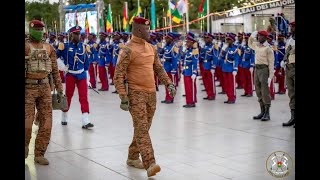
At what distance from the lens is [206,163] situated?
7.20m

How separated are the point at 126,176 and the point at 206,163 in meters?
1.21

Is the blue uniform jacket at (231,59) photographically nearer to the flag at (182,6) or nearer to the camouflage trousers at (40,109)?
the flag at (182,6)

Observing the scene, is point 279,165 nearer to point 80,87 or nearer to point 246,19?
point 80,87

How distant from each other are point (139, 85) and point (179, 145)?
7.09ft

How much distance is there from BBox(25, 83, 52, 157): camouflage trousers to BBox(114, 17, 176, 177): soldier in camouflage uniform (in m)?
1.18

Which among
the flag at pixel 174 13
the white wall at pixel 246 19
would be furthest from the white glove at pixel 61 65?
the white wall at pixel 246 19

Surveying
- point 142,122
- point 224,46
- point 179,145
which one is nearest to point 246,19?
point 224,46

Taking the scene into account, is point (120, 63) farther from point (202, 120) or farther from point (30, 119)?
point (202, 120)

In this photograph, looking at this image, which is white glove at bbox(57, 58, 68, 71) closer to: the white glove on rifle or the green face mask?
the green face mask

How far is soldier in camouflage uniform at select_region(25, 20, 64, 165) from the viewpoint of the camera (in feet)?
22.6

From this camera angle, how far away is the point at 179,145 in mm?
8453

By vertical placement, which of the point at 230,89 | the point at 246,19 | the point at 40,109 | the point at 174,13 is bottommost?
the point at 230,89

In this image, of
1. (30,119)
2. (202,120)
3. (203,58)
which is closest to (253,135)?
→ (202,120)

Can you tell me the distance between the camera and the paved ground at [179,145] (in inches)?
265
